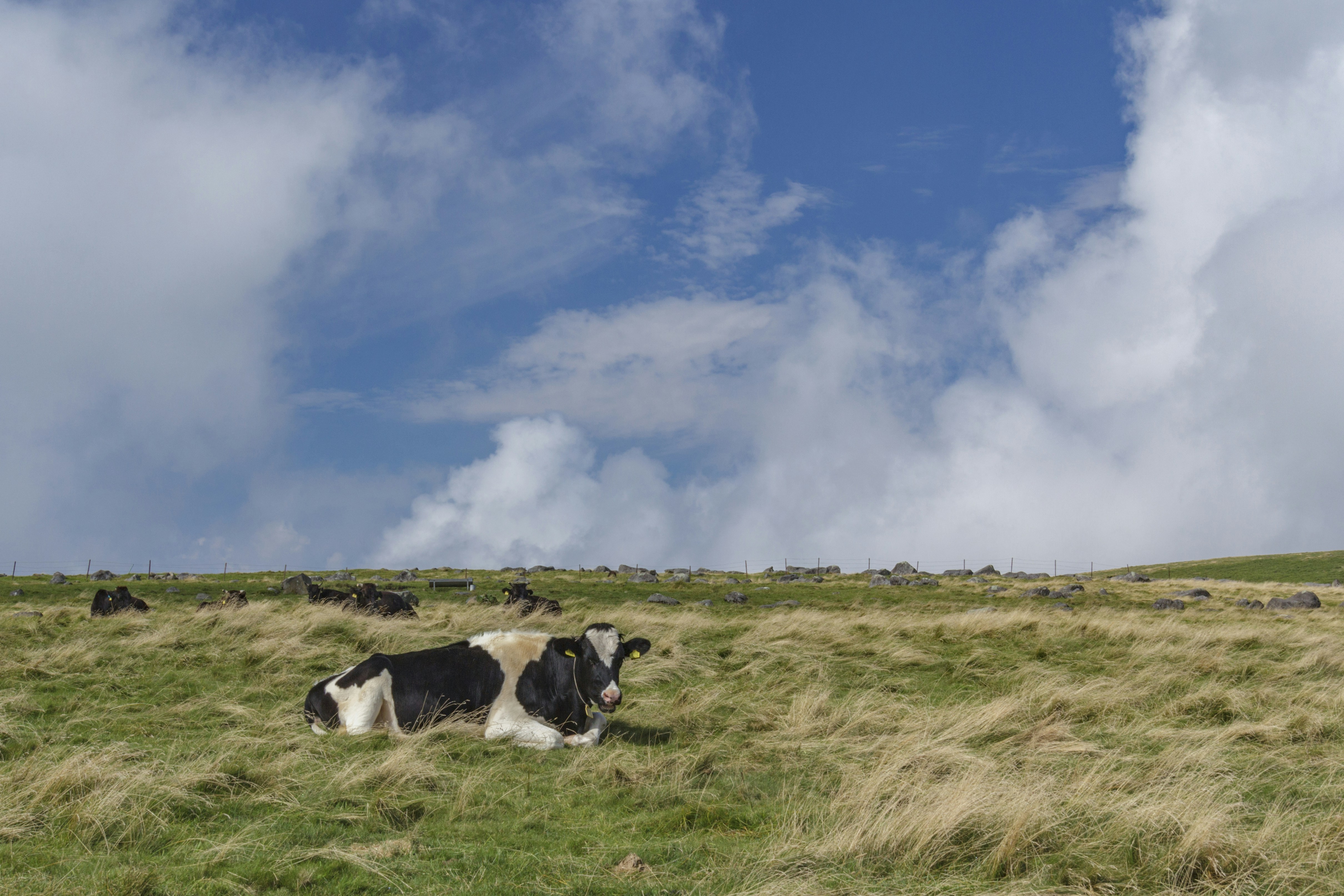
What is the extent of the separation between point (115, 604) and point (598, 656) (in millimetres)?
20875

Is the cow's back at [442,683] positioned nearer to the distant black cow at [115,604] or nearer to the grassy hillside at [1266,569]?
the distant black cow at [115,604]

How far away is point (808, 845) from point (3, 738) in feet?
29.2

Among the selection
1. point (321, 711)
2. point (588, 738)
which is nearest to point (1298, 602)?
point (588, 738)

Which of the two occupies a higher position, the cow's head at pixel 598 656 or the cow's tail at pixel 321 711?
the cow's head at pixel 598 656

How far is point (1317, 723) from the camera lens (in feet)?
36.8

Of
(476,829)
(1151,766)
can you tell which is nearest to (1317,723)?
(1151,766)

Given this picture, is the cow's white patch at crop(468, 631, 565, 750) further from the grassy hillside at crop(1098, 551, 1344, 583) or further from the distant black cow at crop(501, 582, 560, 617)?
the grassy hillside at crop(1098, 551, 1344, 583)

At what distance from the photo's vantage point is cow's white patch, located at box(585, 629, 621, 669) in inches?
414

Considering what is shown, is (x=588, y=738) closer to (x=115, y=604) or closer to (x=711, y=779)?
(x=711, y=779)

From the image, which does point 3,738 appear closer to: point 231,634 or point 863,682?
point 231,634

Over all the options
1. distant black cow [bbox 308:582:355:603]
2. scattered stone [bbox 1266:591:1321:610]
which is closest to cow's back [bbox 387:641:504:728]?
distant black cow [bbox 308:582:355:603]

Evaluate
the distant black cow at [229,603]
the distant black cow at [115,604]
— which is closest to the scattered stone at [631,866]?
the distant black cow at [229,603]

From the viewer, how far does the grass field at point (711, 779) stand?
6.02m

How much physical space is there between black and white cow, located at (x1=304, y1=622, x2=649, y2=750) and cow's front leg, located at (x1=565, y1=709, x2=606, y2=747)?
11 mm
